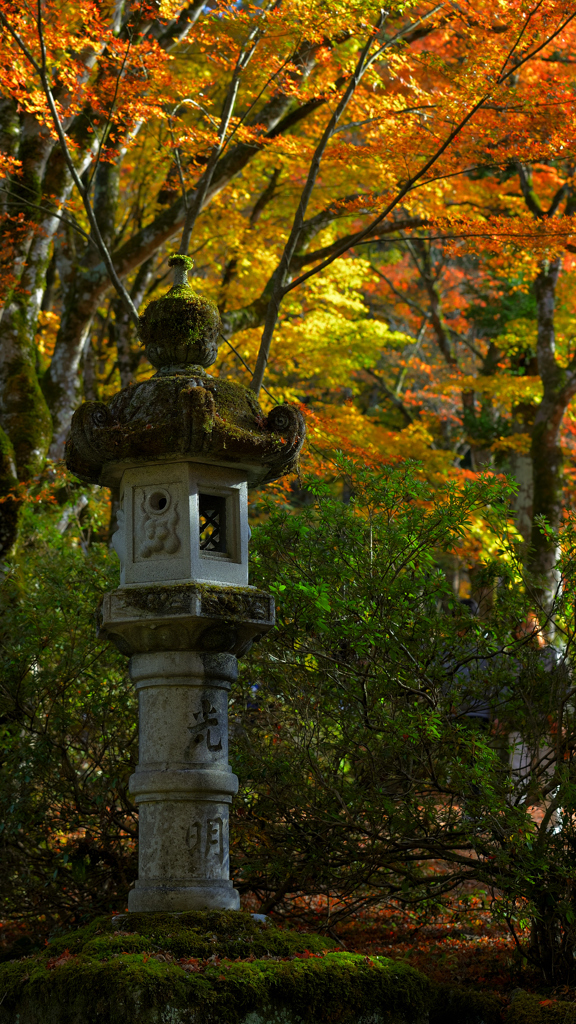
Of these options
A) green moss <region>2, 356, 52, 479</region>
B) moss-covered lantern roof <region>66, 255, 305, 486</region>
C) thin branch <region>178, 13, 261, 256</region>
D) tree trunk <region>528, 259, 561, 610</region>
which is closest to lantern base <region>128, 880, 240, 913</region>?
moss-covered lantern roof <region>66, 255, 305, 486</region>

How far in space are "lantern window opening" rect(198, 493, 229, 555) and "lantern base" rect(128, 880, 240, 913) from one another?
5.74 ft

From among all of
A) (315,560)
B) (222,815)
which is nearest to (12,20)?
(315,560)

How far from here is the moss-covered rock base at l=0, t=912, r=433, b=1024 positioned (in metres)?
4.19

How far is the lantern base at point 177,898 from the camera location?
4.83 m

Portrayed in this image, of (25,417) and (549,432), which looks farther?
(549,432)

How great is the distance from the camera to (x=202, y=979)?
14.0ft

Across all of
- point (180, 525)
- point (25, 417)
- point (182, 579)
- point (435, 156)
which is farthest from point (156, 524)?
point (25, 417)

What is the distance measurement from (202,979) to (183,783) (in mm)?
958

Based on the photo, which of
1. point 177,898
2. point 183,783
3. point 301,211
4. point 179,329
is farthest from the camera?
point 301,211

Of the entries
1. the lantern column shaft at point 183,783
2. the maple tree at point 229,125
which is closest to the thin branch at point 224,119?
the maple tree at point 229,125

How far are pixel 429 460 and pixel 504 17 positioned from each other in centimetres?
782

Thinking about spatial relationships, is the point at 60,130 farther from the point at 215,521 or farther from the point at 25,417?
the point at 215,521

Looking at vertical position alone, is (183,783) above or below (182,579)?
below

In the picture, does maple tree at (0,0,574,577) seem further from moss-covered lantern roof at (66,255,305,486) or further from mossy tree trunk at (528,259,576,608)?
moss-covered lantern roof at (66,255,305,486)
